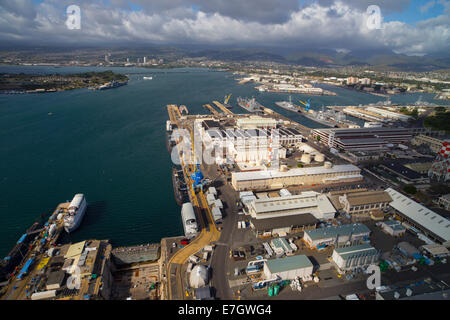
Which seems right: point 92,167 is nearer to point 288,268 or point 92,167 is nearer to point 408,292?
point 288,268

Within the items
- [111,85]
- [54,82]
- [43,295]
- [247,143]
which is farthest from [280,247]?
[54,82]

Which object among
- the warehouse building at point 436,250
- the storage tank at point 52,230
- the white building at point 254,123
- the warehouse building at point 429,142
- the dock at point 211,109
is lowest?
the storage tank at point 52,230

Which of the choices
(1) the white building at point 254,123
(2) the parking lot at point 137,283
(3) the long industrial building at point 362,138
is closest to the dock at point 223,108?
(1) the white building at point 254,123

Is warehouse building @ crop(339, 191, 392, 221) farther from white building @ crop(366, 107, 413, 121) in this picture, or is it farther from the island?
the island

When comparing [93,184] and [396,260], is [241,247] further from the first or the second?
[93,184]

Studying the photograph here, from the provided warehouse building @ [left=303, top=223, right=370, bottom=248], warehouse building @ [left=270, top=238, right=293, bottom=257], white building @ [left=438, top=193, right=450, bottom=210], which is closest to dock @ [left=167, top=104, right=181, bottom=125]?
warehouse building @ [left=270, top=238, right=293, bottom=257]

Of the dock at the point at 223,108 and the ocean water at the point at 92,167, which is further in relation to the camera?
the dock at the point at 223,108

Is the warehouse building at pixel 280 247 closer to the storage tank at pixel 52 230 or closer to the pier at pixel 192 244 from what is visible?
the pier at pixel 192 244
